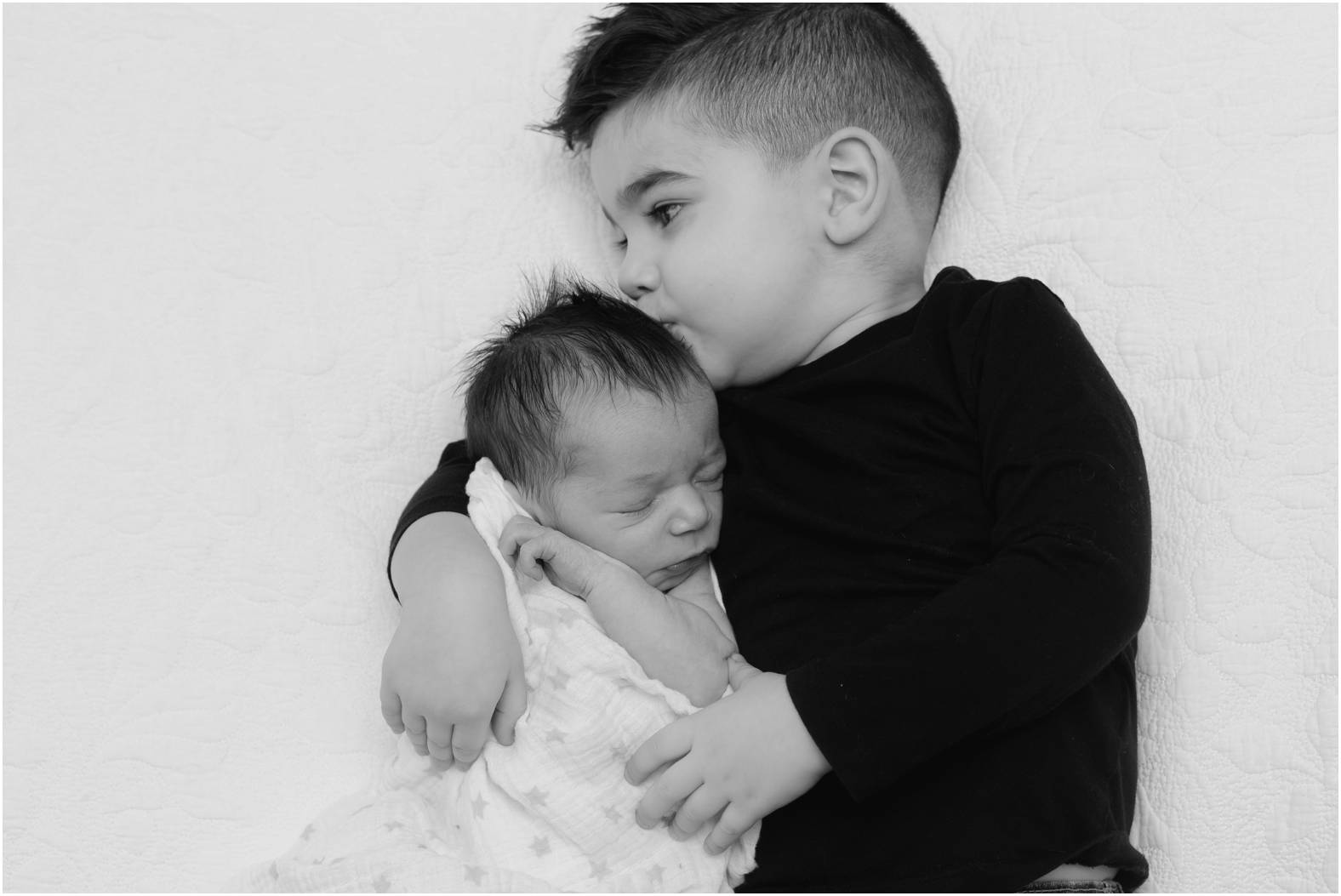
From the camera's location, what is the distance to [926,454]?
1.14 m

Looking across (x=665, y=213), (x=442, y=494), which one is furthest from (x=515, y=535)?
(x=665, y=213)

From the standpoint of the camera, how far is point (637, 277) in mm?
1264

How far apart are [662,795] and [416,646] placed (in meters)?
0.26

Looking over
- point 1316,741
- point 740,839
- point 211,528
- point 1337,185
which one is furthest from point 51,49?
point 1316,741

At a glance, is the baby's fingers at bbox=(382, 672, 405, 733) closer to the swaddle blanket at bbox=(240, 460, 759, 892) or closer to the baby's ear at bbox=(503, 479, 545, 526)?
the swaddle blanket at bbox=(240, 460, 759, 892)

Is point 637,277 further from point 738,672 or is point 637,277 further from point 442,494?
point 738,672

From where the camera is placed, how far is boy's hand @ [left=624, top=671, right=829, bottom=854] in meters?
1.00

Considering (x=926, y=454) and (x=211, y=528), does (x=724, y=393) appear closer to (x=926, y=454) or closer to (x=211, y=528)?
(x=926, y=454)

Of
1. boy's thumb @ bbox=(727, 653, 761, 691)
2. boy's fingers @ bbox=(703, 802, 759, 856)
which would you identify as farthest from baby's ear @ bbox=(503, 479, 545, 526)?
boy's fingers @ bbox=(703, 802, 759, 856)

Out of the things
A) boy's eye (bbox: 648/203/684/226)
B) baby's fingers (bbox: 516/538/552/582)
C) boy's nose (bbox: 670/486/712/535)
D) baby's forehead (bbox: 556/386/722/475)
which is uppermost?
boy's eye (bbox: 648/203/684/226)

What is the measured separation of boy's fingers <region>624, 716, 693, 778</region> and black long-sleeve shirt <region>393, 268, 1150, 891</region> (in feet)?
0.35

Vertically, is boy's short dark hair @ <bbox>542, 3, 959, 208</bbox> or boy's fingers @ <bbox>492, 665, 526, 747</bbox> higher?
boy's short dark hair @ <bbox>542, 3, 959, 208</bbox>

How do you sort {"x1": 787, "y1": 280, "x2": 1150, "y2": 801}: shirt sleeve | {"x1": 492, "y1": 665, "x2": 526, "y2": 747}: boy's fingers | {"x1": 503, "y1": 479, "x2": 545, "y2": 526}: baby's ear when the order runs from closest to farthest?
{"x1": 787, "y1": 280, "x2": 1150, "y2": 801}: shirt sleeve → {"x1": 492, "y1": 665, "x2": 526, "y2": 747}: boy's fingers → {"x1": 503, "y1": 479, "x2": 545, "y2": 526}: baby's ear

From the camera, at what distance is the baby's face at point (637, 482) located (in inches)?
44.8
